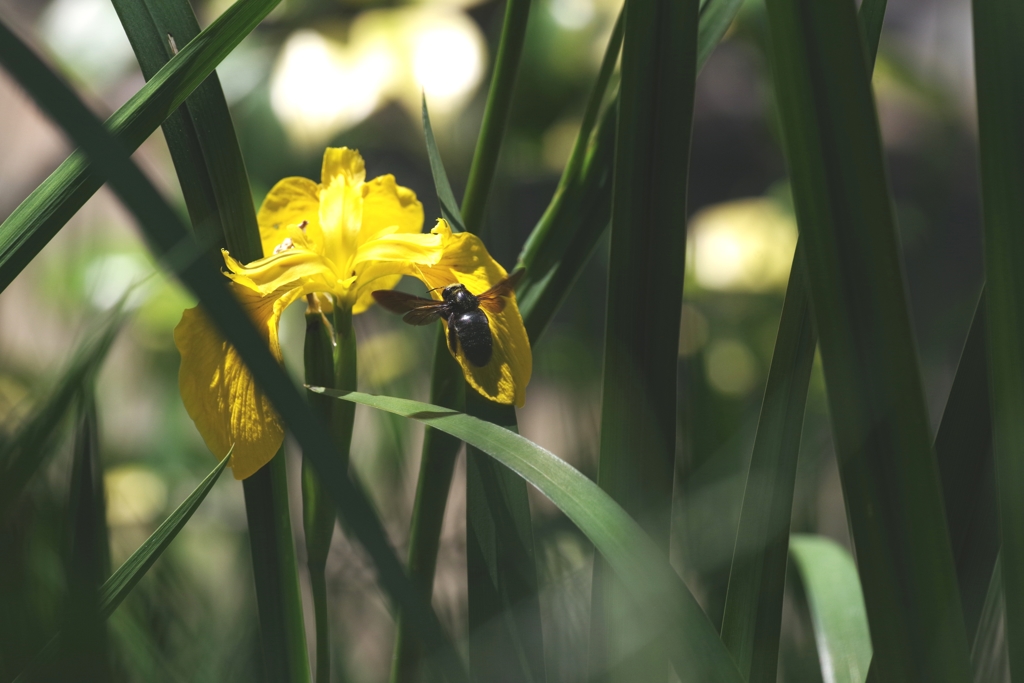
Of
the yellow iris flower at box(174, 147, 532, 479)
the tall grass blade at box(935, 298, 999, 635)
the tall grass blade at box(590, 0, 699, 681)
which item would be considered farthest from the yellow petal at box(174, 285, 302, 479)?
the tall grass blade at box(935, 298, 999, 635)

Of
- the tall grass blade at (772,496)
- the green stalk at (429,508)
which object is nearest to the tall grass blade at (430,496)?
the green stalk at (429,508)

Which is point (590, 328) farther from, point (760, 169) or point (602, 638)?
point (760, 169)

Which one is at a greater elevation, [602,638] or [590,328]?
[590,328]

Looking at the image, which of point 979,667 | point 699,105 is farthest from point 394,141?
point 979,667

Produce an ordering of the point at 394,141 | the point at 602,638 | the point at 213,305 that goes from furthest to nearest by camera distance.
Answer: the point at 394,141
the point at 602,638
the point at 213,305

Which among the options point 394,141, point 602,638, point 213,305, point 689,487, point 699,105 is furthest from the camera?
point 699,105

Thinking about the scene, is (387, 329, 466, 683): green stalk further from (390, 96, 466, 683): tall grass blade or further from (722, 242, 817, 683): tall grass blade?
(722, 242, 817, 683): tall grass blade
